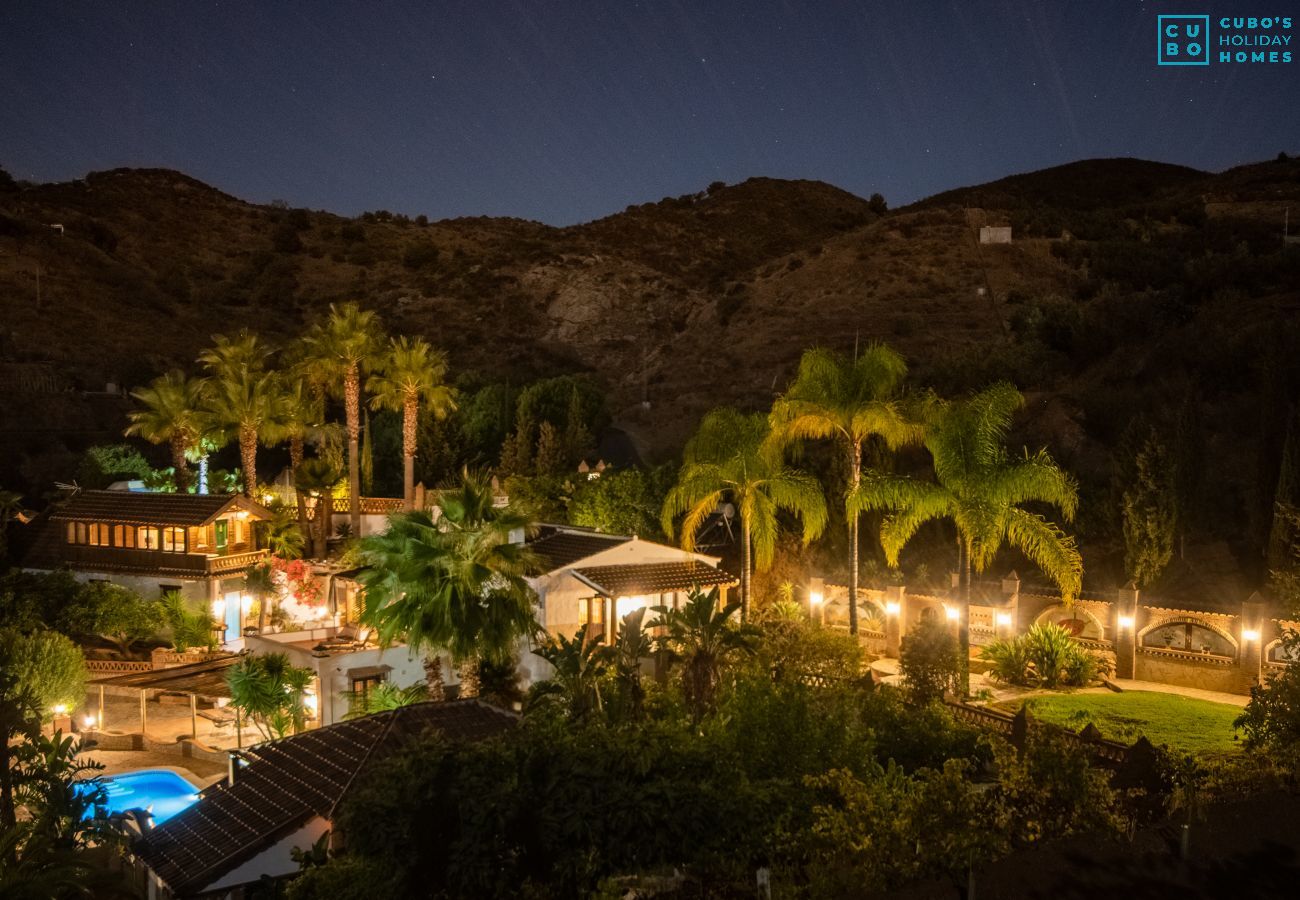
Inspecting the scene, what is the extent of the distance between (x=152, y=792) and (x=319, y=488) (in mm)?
Answer: 18513

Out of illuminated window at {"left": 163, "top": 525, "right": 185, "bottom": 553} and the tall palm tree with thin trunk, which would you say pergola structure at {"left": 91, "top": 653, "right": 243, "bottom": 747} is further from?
the tall palm tree with thin trunk

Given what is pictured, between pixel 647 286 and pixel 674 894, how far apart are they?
78.4 m

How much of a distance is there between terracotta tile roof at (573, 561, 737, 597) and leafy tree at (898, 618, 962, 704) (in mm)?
7562

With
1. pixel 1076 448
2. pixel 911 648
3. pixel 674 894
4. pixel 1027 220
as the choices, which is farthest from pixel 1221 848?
pixel 1027 220

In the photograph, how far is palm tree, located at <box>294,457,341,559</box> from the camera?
40.0 meters

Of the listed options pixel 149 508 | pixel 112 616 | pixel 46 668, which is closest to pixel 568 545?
pixel 46 668

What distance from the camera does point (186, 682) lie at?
83.6ft

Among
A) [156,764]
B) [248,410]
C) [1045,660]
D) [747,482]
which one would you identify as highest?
[248,410]

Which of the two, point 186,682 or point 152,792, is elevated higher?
point 186,682

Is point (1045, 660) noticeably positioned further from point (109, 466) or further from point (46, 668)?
point (109, 466)

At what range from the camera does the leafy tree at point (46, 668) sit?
77.3 feet

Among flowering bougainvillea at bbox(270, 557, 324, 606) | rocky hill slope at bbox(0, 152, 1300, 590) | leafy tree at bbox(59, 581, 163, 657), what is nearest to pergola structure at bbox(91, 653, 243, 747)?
leafy tree at bbox(59, 581, 163, 657)

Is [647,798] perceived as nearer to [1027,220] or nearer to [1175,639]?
[1175,639]

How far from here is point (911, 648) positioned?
20734 millimetres
